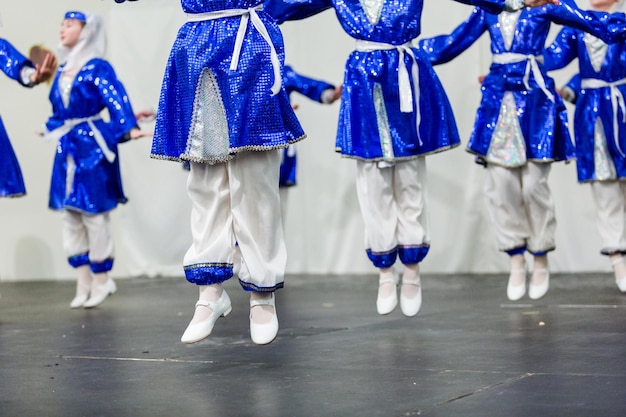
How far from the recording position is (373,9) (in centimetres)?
429

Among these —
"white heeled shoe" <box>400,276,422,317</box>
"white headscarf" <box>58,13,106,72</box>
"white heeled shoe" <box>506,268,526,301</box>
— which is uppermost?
"white headscarf" <box>58,13,106,72</box>

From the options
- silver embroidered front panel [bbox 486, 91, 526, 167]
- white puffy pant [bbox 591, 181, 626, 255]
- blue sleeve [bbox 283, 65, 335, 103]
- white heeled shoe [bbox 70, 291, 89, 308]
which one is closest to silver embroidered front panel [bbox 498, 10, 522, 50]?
silver embroidered front panel [bbox 486, 91, 526, 167]

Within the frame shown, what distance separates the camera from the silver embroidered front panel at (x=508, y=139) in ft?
16.3

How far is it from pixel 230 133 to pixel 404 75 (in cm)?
138

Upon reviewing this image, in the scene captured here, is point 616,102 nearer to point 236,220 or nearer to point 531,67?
point 531,67

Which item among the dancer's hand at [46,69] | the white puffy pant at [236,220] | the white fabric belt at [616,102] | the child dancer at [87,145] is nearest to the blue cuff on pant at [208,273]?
the white puffy pant at [236,220]

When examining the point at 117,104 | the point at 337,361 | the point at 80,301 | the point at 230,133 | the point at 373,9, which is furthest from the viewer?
the point at 80,301

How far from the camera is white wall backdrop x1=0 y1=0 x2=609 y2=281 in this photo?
22.1 feet

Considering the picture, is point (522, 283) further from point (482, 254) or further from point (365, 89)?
point (482, 254)

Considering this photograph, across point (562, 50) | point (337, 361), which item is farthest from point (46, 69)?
point (562, 50)

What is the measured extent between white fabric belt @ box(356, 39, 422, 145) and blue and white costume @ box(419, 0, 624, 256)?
53 centimetres

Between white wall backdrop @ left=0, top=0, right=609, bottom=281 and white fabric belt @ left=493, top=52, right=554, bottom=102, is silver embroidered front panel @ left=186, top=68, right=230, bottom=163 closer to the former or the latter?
white fabric belt @ left=493, top=52, right=554, bottom=102

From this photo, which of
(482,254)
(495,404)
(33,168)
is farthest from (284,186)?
(495,404)

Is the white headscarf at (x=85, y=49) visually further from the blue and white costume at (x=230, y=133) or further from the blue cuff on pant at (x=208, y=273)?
the blue cuff on pant at (x=208, y=273)
